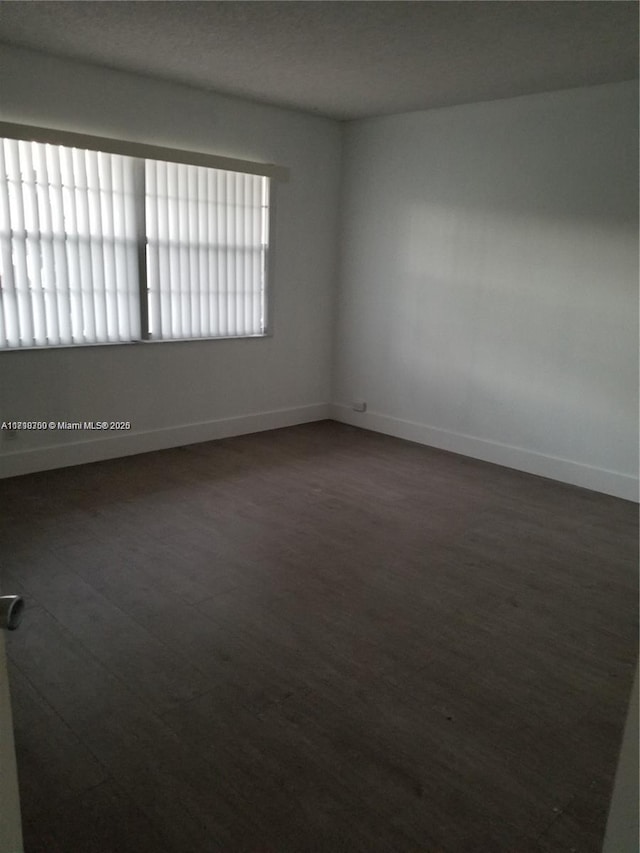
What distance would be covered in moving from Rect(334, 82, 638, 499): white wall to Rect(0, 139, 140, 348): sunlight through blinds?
2.25 m

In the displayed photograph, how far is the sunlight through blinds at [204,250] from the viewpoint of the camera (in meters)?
4.80

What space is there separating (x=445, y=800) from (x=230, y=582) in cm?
153

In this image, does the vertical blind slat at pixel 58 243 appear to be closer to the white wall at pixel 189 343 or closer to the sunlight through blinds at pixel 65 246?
the sunlight through blinds at pixel 65 246

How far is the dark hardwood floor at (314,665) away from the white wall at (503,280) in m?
0.77

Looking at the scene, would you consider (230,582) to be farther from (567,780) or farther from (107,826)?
(567,780)

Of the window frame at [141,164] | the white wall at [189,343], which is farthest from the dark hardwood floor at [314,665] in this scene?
the window frame at [141,164]

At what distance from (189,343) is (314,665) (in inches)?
130

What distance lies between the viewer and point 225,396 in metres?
5.56

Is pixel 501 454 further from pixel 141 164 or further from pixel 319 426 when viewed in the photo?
pixel 141 164

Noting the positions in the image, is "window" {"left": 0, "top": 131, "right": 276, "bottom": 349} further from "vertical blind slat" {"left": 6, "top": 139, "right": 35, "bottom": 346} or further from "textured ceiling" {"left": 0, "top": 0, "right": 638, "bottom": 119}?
"textured ceiling" {"left": 0, "top": 0, "right": 638, "bottom": 119}

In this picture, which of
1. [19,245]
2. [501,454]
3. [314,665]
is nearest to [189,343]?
[19,245]

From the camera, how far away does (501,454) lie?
5148 millimetres

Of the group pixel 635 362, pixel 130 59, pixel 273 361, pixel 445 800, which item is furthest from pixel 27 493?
pixel 635 362

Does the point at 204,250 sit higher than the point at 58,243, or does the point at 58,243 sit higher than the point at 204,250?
the point at 204,250
